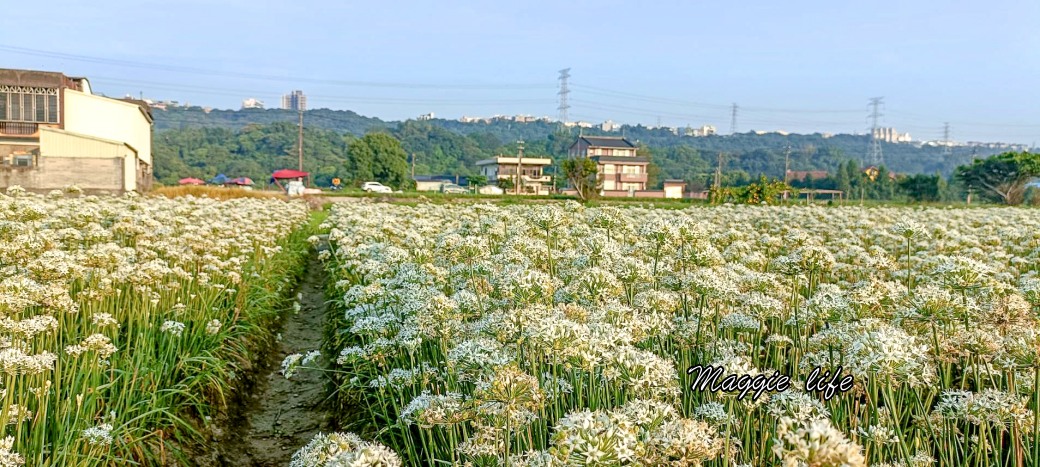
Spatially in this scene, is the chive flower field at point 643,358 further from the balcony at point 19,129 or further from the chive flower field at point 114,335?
the balcony at point 19,129

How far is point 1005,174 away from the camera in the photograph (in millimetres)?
92875

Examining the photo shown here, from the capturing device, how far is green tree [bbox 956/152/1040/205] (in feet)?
286

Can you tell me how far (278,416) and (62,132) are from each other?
45.4 meters

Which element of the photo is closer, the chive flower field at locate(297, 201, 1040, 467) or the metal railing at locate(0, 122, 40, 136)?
the chive flower field at locate(297, 201, 1040, 467)

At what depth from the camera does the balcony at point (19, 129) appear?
Answer: 46.4 m

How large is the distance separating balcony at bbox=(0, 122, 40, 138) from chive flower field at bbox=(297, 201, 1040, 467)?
45744 millimetres

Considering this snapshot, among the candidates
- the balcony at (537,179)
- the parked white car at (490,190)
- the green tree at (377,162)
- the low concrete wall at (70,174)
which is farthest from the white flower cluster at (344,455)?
the green tree at (377,162)

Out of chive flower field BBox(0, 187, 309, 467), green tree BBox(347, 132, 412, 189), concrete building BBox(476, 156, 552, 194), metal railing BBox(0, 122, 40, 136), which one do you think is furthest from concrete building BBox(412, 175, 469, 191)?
chive flower field BBox(0, 187, 309, 467)

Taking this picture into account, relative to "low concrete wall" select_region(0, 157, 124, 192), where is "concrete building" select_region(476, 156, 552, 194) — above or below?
above

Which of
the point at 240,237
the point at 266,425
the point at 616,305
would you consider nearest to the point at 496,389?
the point at 616,305

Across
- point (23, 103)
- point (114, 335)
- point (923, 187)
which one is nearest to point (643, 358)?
point (114, 335)

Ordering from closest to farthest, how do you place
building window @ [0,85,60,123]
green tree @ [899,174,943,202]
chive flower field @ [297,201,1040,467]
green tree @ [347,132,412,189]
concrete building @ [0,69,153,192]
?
1. chive flower field @ [297,201,1040,467]
2. concrete building @ [0,69,153,192]
3. building window @ [0,85,60,123]
4. green tree @ [899,174,943,202]
5. green tree @ [347,132,412,189]

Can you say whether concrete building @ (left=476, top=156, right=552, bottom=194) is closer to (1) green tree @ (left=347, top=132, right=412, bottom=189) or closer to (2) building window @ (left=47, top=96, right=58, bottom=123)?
(1) green tree @ (left=347, top=132, right=412, bottom=189)

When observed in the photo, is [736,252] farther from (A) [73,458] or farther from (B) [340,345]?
(A) [73,458]
